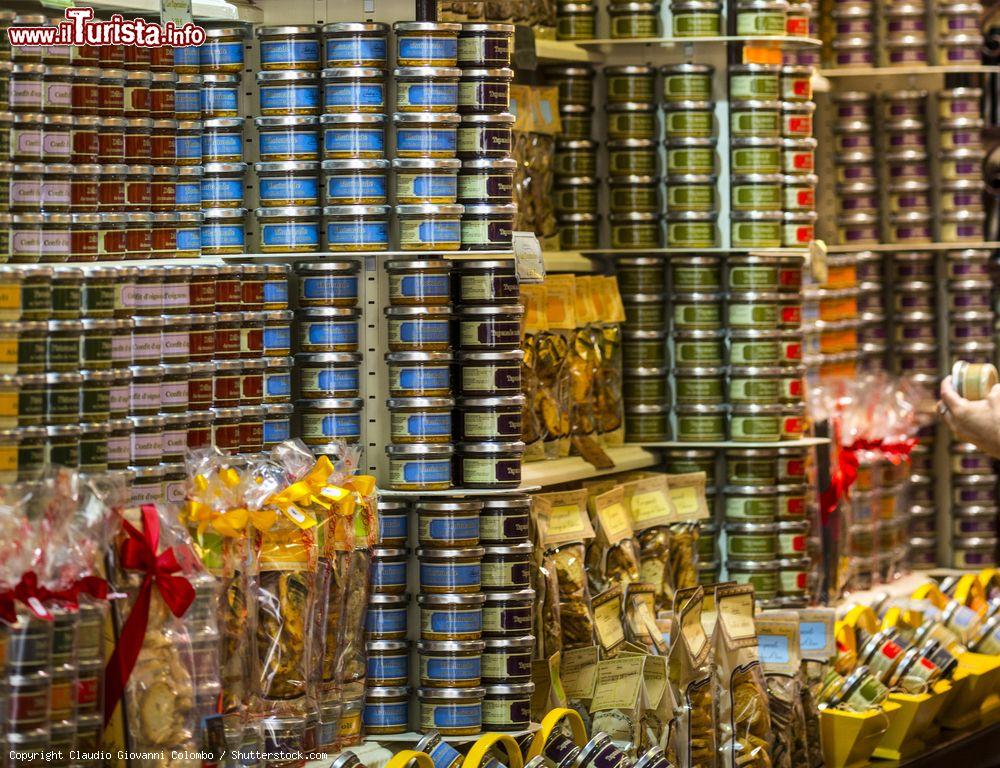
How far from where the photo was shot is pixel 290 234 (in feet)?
12.8

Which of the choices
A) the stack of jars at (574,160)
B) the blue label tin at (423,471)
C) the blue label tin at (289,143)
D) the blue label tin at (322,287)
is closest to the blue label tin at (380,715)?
the blue label tin at (423,471)

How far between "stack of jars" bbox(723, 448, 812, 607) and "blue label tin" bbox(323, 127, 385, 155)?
6.30 ft

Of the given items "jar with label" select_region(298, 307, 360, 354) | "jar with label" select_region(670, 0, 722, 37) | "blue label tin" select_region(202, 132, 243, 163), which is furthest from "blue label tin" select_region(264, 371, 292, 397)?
"jar with label" select_region(670, 0, 722, 37)

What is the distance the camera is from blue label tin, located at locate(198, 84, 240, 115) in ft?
12.7

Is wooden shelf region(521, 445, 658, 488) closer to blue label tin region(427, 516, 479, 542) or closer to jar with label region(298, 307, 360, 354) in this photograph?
blue label tin region(427, 516, 479, 542)

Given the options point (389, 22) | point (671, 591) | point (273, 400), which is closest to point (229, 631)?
point (273, 400)

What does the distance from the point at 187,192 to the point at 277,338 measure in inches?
14.4

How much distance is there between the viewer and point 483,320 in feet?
12.9

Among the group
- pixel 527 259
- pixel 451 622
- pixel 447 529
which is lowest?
pixel 451 622

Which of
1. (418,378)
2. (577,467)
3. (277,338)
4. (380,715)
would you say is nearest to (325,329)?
(277,338)

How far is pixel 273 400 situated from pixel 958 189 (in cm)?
345

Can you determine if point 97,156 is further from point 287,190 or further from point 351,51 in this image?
point 351,51

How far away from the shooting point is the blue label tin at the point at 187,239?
3635mm

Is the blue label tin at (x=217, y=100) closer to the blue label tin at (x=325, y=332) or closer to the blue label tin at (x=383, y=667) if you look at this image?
the blue label tin at (x=325, y=332)
